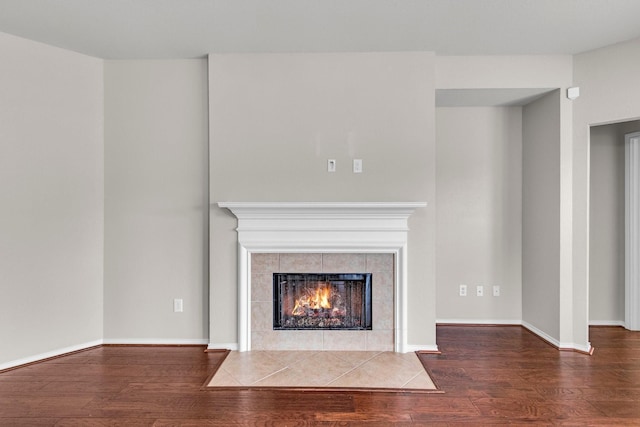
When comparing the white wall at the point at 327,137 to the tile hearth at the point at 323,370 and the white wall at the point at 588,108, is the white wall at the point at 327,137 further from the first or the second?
the white wall at the point at 588,108

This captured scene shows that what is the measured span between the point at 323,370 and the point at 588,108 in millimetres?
2959

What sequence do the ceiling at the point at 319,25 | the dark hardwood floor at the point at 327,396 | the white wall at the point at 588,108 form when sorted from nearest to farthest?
the dark hardwood floor at the point at 327,396
the ceiling at the point at 319,25
the white wall at the point at 588,108

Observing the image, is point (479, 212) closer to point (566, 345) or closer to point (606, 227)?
point (606, 227)

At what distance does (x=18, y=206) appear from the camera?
2.81 m

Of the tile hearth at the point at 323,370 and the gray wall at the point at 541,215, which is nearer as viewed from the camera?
the tile hearth at the point at 323,370

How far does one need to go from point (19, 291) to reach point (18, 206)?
65cm

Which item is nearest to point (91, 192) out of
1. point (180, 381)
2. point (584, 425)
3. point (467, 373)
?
point (180, 381)

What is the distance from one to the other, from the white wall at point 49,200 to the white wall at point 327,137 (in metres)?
1.07

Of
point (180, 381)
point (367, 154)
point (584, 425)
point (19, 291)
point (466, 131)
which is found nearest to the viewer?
point (584, 425)

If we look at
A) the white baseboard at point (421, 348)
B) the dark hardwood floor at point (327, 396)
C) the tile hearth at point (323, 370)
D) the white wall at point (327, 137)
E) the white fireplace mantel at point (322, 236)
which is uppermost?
the white wall at point (327, 137)

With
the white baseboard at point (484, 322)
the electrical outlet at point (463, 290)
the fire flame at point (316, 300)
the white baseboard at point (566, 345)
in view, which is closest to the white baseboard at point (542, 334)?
the white baseboard at point (566, 345)

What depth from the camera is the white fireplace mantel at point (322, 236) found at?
9.63 feet

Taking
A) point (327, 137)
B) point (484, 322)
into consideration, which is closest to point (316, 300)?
point (327, 137)

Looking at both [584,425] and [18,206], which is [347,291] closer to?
[584,425]
